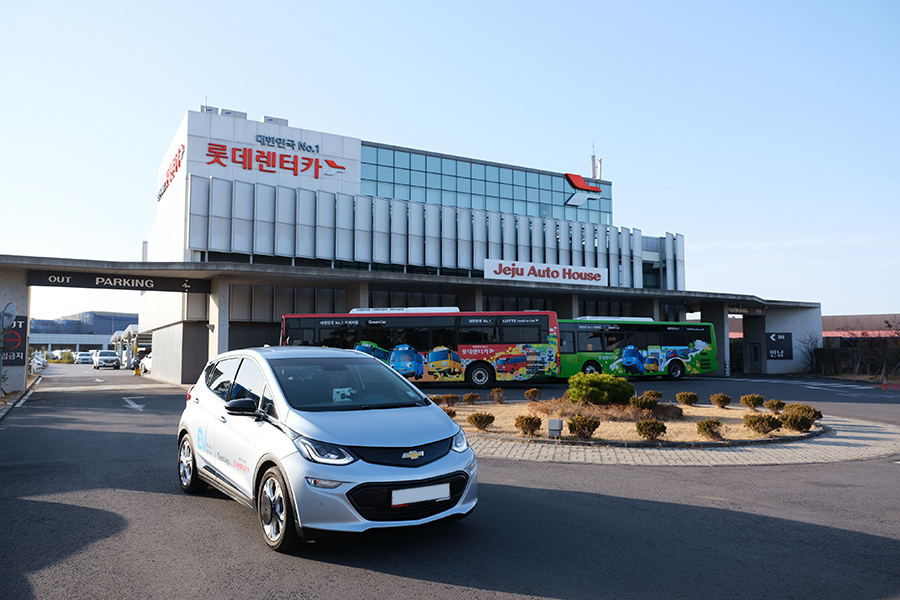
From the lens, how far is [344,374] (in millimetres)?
5934

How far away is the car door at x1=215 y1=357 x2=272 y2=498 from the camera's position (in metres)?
5.34

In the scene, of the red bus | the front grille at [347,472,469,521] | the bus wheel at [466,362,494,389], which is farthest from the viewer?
the bus wheel at [466,362,494,389]

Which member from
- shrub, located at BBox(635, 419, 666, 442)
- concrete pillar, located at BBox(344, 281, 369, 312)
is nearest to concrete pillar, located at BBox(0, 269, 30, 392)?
concrete pillar, located at BBox(344, 281, 369, 312)

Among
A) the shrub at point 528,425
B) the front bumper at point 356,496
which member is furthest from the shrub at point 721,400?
→ the front bumper at point 356,496

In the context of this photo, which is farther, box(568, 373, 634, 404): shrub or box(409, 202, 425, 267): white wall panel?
box(409, 202, 425, 267): white wall panel

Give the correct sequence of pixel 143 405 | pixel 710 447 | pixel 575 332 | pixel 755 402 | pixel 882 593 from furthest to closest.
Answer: pixel 575 332, pixel 143 405, pixel 755 402, pixel 710 447, pixel 882 593

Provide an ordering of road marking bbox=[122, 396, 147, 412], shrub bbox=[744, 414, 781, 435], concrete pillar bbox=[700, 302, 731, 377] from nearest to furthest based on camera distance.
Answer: shrub bbox=[744, 414, 781, 435] → road marking bbox=[122, 396, 147, 412] → concrete pillar bbox=[700, 302, 731, 377]

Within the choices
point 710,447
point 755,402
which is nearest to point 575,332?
point 755,402

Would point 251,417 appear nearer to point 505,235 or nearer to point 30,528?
point 30,528

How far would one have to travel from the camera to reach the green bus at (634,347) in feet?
84.4

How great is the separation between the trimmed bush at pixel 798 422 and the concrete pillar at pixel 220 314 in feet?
75.4

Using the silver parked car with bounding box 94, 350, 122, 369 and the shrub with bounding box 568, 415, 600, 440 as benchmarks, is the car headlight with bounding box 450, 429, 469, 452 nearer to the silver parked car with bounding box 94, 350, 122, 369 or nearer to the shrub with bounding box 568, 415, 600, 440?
the shrub with bounding box 568, 415, 600, 440

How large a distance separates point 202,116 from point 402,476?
34.7 metres

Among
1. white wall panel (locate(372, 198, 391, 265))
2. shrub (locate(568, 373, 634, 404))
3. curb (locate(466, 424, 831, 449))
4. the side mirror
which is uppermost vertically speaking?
white wall panel (locate(372, 198, 391, 265))
